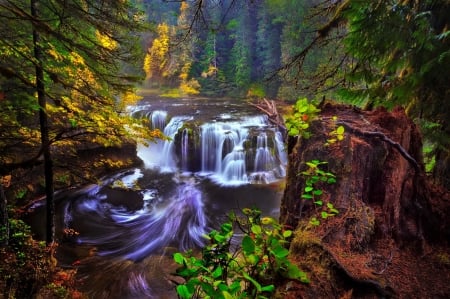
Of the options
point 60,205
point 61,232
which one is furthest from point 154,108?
point 61,232

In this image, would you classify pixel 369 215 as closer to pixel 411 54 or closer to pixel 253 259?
pixel 253 259

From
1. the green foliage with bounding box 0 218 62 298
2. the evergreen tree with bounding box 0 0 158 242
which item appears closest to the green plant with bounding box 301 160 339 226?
the evergreen tree with bounding box 0 0 158 242

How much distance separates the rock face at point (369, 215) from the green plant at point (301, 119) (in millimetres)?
83

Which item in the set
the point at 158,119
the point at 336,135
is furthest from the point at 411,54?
the point at 158,119

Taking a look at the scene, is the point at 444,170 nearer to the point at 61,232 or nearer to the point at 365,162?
the point at 365,162

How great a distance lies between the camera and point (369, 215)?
101 inches

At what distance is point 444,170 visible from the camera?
13.0 ft

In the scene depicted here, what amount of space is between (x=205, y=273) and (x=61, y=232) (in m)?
8.38

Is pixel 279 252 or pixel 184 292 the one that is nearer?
pixel 184 292

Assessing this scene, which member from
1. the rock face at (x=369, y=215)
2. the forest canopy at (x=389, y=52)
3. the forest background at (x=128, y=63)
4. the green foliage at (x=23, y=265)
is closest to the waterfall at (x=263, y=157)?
the forest background at (x=128, y=63)

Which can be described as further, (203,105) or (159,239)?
(203,105)

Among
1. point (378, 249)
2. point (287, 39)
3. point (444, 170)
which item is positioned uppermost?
point (287, 39)

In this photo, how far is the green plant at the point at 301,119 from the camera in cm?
303

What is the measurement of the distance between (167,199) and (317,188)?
31.3 feet
